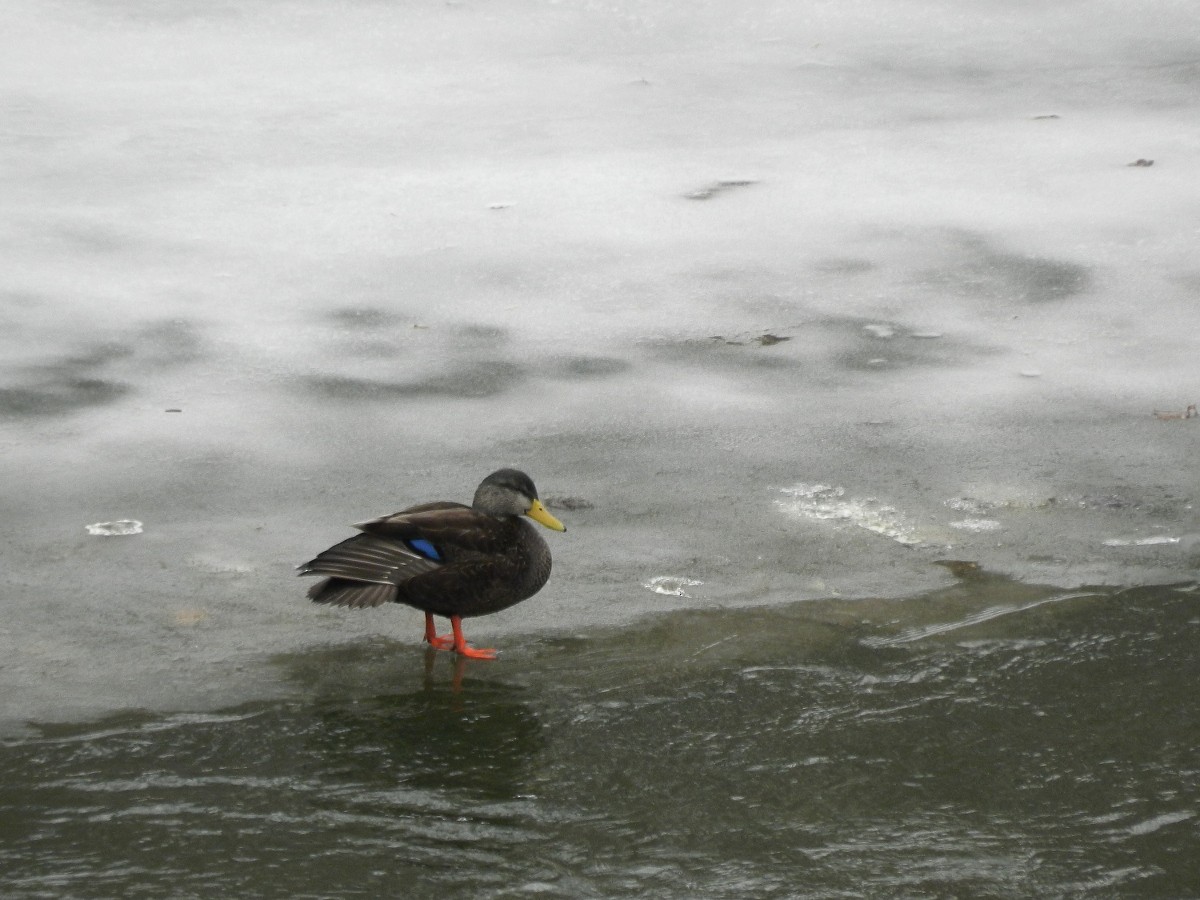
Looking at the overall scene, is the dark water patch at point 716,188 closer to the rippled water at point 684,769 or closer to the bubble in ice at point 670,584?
the bubble in ice at point 670,584

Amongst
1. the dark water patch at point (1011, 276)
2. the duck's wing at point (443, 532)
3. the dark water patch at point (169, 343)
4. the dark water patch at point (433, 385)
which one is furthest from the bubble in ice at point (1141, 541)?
the dark water patch at point (169, 343)

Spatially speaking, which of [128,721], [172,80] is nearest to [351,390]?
[128,721]

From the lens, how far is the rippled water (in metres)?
3.40

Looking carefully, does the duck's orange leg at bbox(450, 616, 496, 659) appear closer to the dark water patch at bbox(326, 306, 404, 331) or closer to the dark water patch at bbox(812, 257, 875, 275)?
the dark water patch at bbox(326, 306, 404, 331)

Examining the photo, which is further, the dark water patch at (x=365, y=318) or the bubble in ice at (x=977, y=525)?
the dark water patch at (x=365, y=318)

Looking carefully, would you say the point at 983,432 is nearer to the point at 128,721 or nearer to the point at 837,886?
the point at 837,886

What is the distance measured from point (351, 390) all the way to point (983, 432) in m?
2.61

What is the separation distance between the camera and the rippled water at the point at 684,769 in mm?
3402

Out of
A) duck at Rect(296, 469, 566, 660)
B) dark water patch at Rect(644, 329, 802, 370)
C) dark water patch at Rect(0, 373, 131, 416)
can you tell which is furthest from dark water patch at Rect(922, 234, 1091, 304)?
dark water patch at Rect(0, 373, 131, 416)

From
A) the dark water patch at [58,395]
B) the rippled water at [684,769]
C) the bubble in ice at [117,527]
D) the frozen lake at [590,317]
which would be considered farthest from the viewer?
the dark water patch at [58,395]

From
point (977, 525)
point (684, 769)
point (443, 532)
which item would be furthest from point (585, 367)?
point (684, 769)

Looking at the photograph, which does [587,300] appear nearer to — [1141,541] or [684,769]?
[1141,541]

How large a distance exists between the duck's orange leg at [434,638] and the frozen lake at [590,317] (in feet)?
0.39

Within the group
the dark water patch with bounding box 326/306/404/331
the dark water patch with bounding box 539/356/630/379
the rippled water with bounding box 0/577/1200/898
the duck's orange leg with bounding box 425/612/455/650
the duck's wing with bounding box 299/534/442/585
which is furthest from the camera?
the dark water patch with bounding box 326/306/404/331
